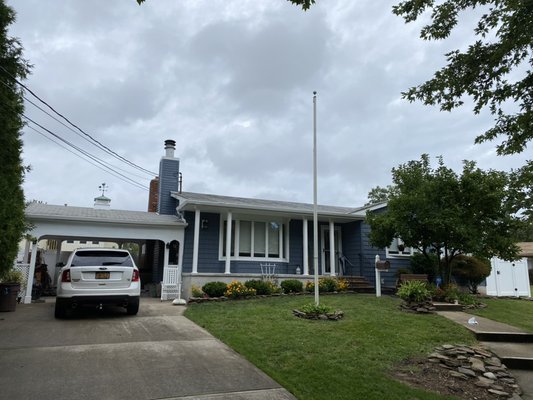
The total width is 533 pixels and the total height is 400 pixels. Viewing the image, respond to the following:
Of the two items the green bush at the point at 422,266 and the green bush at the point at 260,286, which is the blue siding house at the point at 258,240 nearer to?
the green bush at the point at 422,266

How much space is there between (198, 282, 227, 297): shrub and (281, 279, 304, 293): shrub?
2272 mm

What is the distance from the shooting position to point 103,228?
1365cm

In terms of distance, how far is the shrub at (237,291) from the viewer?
12453 millimetres

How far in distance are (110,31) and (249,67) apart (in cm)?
412

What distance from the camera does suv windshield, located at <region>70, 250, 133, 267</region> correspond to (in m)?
8.63

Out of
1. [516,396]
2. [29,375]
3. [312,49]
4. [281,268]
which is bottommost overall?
[516,396]

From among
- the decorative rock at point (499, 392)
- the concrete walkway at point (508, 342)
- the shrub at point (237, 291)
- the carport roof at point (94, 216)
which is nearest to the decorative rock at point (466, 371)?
the decorative rock at point (499, 392)

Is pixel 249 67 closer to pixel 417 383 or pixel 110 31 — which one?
pixel 110 31

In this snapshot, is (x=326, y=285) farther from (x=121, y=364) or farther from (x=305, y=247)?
(x=121, y=364)

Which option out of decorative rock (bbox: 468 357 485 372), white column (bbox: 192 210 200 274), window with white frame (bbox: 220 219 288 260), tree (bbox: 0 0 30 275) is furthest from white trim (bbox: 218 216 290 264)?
decorative rock (bbox: 468 357 485 372)

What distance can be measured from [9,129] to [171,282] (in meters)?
7.51

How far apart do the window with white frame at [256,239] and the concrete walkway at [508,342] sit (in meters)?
7.62

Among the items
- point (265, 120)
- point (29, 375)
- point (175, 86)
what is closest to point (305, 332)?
point (29, 375)

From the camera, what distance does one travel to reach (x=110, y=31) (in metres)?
9.63
